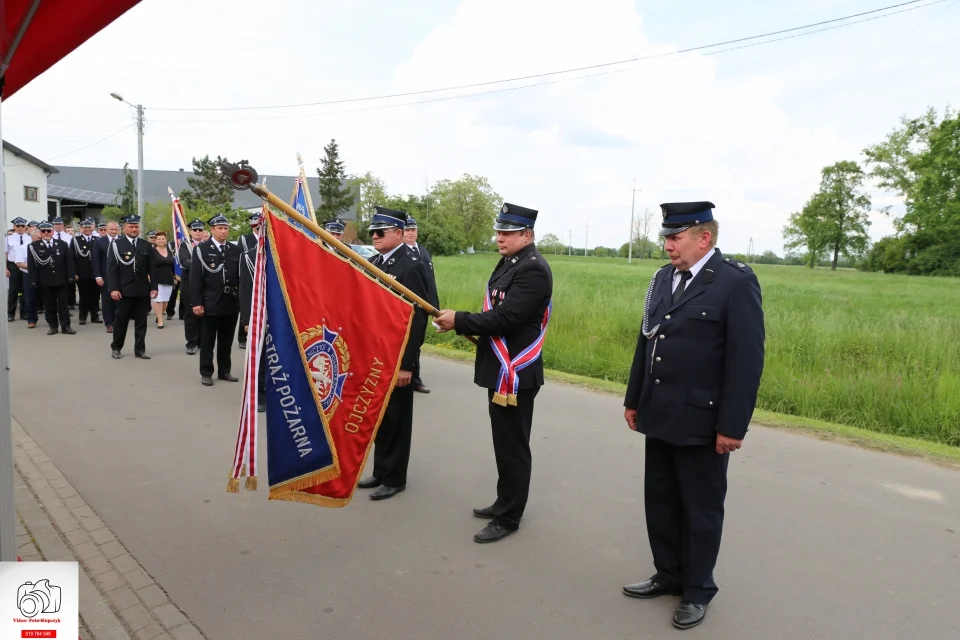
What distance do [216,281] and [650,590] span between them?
22.2 feet

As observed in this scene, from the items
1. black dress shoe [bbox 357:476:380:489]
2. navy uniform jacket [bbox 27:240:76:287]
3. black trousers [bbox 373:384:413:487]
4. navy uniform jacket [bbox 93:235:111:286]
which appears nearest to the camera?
black trousers [bbox 373:384:413:487]

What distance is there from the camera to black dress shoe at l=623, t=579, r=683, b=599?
3391mm

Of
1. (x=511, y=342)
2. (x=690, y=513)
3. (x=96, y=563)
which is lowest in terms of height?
(x=96, y=563)

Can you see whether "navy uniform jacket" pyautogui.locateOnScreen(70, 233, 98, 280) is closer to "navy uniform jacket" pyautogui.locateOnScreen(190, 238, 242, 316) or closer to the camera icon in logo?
"navy uniform jacket" pyautogui.locateOnScreen(190, 238, 242, 316)

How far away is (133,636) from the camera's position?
2953 mm

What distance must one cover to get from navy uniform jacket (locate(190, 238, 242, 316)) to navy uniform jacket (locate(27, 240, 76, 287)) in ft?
18.0

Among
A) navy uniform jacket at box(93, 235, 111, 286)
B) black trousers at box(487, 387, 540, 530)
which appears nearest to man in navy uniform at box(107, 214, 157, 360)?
navy uniform jacket at box(93, 235, 111, 286)

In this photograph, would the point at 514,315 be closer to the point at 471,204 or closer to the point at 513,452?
the point at 513,452


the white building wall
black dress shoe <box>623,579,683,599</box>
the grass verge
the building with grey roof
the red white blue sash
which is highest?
the building with grey roof

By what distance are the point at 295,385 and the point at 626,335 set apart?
28.2 ft

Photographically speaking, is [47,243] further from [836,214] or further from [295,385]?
[836,214]

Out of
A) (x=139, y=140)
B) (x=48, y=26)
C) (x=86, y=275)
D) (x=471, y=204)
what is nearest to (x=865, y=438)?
(x=48, y=26)

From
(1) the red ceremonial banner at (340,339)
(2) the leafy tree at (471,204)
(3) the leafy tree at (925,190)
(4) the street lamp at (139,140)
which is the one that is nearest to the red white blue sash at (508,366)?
(1) the red ceremonial banner at (340,339)

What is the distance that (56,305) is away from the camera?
1220 centimetres
